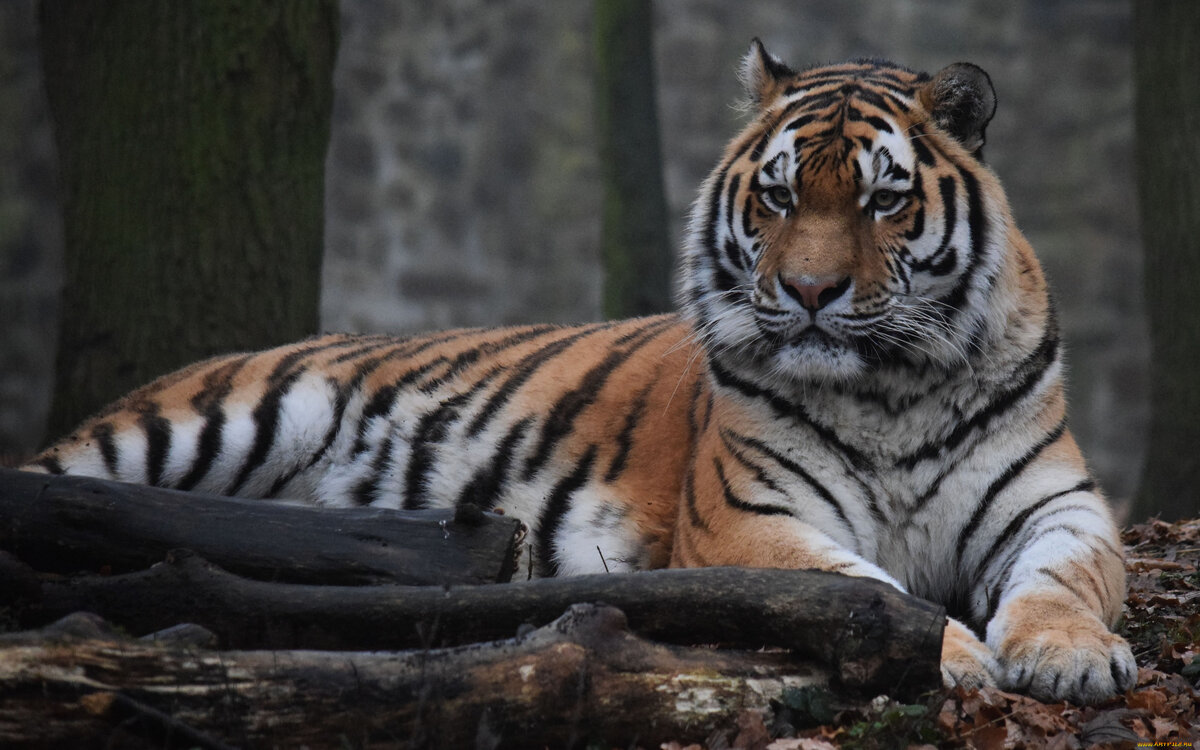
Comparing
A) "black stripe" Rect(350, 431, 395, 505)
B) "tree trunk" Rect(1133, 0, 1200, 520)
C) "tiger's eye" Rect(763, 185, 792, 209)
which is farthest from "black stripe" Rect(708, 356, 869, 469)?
"tree trunk" Rect(1133, 0, 1200, 520)

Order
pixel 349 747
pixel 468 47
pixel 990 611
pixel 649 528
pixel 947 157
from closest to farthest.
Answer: pixel 349 747
pixel 990 611
pixel 947 157
pixel 649 528
pixel 468 47

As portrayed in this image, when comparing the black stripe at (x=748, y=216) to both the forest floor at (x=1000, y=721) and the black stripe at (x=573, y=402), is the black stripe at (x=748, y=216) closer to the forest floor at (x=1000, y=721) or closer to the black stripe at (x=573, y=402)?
the black stripe at (x=573, y=402)

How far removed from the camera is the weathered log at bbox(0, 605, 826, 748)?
2139mm

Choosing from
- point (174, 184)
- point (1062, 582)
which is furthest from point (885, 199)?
point (174, 184)

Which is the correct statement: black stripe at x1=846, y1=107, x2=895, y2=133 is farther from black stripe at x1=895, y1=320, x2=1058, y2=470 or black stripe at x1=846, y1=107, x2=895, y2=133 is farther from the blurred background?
the blurred background

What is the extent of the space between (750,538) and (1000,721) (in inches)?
38.7

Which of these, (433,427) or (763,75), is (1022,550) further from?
(433,427)

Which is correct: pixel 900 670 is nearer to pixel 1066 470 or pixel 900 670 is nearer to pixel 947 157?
pixel 1066 470

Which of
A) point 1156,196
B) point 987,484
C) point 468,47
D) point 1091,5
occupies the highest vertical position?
point 1091,5

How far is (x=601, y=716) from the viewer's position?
7.89ft

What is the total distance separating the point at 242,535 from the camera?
9.71 feet

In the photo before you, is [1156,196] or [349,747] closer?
[349,747]

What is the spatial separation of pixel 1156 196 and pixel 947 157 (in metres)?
2.83

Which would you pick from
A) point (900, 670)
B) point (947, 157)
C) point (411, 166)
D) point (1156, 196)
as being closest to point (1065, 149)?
point (1156, 196)
